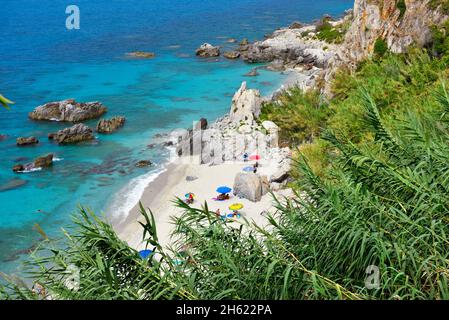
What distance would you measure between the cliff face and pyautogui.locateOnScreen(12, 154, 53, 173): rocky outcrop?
2393 centimetres

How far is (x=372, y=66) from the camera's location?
34.6m

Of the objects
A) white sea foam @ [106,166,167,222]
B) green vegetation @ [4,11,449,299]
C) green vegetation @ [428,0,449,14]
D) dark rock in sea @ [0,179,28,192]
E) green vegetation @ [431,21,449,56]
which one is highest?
green vegetation @ [428,0,449,14]

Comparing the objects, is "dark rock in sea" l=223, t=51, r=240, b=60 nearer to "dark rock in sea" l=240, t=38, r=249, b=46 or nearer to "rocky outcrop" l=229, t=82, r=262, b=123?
"dark rock in sea" l=240, t=38, r=249, b=46

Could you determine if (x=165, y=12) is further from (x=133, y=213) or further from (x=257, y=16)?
(x=133, y=213)

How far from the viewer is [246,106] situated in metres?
45.8

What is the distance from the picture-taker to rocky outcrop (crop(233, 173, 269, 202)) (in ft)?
99.9

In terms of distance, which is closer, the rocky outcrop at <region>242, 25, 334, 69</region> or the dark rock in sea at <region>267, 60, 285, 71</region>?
the dark rock in sea at <region>267, 60, 285, 71</region>

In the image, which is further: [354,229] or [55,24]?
[55,24]

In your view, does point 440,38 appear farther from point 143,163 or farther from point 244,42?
point 244,42

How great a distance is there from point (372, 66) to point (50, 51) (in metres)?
67.7

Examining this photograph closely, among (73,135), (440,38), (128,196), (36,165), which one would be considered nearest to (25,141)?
(73,135)

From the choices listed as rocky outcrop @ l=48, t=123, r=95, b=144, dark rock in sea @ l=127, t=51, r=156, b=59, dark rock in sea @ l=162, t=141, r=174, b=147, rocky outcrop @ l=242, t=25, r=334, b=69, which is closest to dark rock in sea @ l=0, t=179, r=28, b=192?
rocky outcrop @ l=48, t=123, r=95, b=144
